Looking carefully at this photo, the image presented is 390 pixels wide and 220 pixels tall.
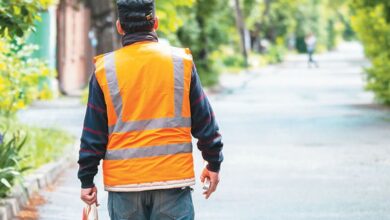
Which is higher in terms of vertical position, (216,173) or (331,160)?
(216,173)

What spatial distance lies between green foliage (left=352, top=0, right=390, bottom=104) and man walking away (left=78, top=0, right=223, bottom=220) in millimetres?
17807

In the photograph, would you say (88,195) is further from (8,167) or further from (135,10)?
(8,167)

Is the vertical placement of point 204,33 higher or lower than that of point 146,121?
lower

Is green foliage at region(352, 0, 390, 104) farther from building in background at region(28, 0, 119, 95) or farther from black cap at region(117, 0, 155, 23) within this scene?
black cap at region(117, 0, 155, 23)

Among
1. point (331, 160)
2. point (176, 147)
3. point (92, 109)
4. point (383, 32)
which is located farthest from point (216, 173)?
point (383, 32)

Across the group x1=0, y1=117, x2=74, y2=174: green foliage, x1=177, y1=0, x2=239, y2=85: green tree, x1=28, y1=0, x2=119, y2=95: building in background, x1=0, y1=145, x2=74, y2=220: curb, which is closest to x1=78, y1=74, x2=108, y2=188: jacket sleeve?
x1=0, y1=145, x2=74, y2=220: curb

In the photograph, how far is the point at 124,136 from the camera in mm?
4586

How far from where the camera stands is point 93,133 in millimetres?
4664

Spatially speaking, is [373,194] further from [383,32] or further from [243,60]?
[243,60]

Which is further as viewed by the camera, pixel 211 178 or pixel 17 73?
pixel 17 73

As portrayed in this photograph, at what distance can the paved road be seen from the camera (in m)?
9.26

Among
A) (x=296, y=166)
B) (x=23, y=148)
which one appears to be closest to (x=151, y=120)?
(x=23, y=148)

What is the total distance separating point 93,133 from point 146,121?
0.91 ft

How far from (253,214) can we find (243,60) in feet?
150
